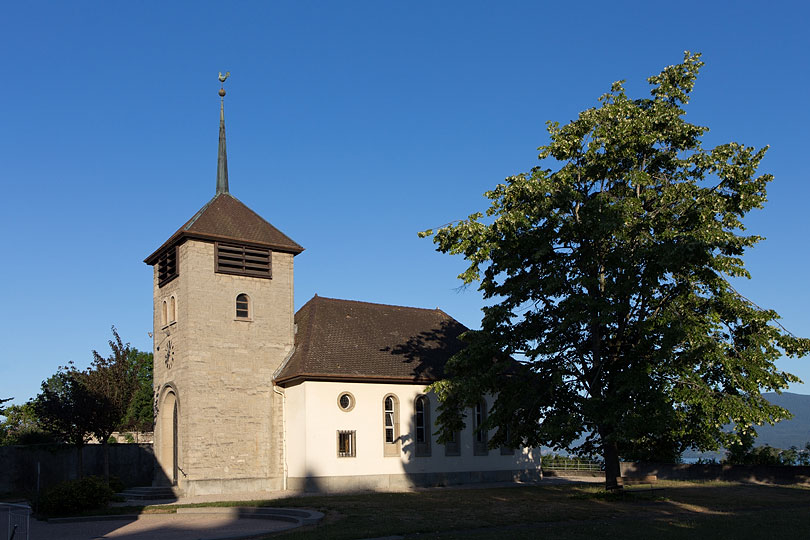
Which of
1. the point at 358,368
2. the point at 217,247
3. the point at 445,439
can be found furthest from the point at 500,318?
the point at 217,247

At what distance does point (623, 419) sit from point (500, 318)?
499cm

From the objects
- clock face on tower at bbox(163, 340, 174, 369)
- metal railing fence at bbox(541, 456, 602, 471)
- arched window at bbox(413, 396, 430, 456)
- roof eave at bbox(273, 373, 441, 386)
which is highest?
clock face on tower at bbox(163, 340, 174, 369)

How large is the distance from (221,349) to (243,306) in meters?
2.18

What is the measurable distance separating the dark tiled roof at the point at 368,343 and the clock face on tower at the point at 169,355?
14.7 feet

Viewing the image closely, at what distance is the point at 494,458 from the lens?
111 ft

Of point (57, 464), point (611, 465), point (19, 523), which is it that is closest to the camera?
point (19, 523)

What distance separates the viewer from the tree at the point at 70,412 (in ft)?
103

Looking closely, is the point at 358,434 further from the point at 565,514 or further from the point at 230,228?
the point at 565,514

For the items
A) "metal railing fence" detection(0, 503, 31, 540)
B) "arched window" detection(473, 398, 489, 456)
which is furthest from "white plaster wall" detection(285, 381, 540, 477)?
"metal railing fence" detection(0, 503, 31, 540)

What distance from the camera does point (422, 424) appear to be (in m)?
32.1

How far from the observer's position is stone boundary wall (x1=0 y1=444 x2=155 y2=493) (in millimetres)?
33188

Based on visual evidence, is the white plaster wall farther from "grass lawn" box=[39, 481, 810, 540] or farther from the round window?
"grass lawn" box=[39, 481, 810, 540]

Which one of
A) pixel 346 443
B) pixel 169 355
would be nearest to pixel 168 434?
pixel 169 355

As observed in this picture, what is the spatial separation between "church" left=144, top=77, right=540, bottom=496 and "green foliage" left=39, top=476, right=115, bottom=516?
583cm
